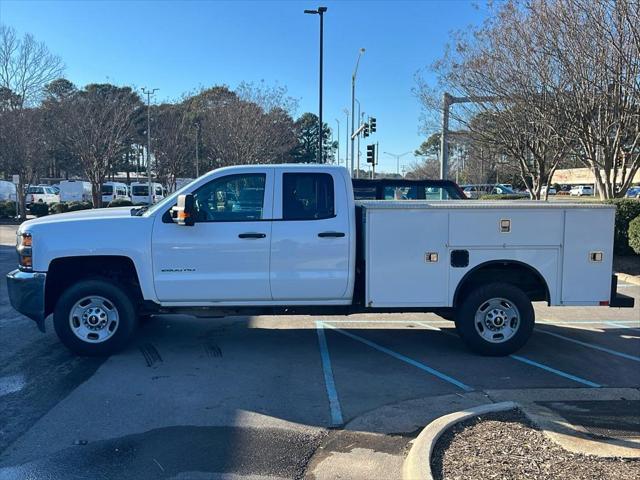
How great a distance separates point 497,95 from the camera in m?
17.7

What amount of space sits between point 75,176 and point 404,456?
265 ft

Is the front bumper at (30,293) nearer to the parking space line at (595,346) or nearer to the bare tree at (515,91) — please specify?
the parking space line at (595,346)

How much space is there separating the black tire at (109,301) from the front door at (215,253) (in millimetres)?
439

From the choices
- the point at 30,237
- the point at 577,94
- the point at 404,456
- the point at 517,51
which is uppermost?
the point at 517,51

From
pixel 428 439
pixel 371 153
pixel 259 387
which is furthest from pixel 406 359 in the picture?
pixel 371 153

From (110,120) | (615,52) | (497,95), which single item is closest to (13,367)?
(615,52)

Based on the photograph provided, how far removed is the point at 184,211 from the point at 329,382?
2.37 meters

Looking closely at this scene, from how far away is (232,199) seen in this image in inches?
253

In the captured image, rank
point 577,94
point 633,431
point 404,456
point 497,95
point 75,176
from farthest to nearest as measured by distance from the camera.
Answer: point 75,176 < point 497,95 < point 577,94 < point 633,431 < point 404,456

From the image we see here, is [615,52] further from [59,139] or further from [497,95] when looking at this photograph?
[59,139]

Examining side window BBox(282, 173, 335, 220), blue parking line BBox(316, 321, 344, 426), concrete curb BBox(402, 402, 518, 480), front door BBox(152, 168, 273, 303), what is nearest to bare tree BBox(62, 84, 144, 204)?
blue parking line BBox(316, 321, 344, 426)

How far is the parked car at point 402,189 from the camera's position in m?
12.1

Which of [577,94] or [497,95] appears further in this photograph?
[497,95]

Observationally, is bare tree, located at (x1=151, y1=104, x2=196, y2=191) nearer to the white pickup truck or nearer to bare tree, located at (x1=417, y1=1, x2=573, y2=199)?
bare tree, located at (x1=417, y1=1, x2=573, y2=199)
